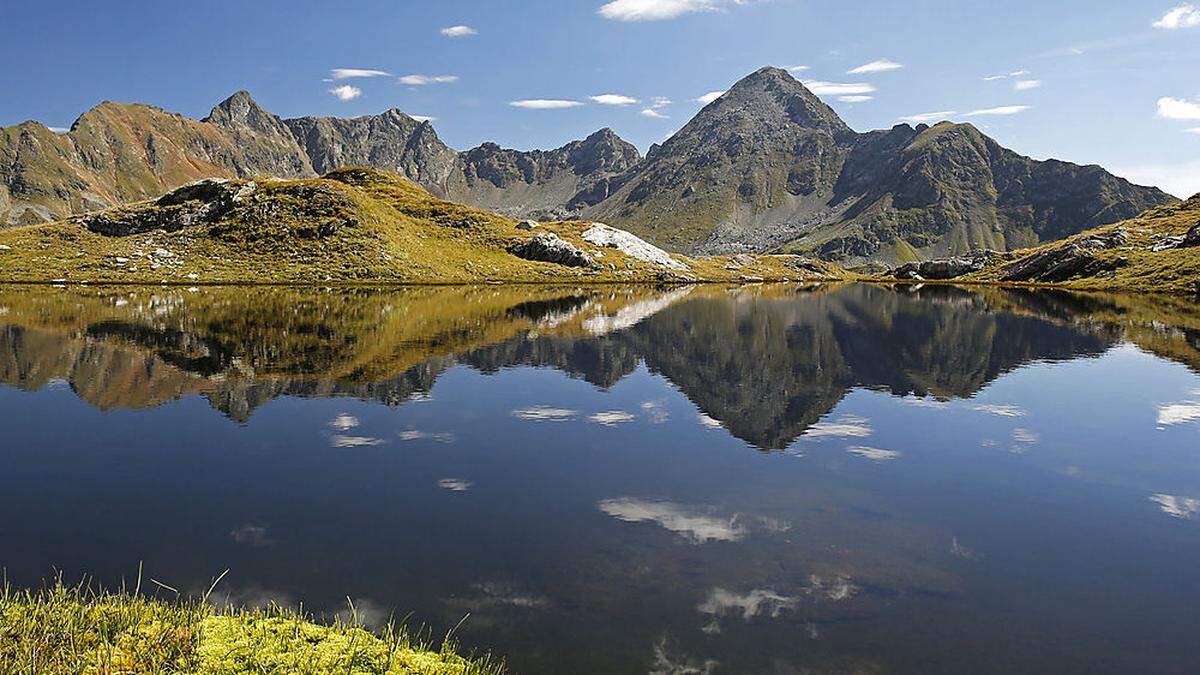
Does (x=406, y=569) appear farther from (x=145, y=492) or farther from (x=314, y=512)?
(x=145, y=492)

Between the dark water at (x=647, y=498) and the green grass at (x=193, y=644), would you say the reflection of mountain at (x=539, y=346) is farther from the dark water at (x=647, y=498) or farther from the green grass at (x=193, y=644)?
the green grass at (x=193, y=644)

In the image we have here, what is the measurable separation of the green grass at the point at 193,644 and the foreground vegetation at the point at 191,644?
0.02 meters

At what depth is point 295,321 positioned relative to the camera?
8106 cm

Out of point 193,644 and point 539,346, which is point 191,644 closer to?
point 193,644

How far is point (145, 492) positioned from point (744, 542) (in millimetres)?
21915

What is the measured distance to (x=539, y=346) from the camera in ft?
225

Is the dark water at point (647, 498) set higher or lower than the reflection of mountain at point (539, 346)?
lower

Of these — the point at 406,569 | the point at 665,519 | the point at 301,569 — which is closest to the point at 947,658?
the point at 665,519

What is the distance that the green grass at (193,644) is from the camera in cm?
1154

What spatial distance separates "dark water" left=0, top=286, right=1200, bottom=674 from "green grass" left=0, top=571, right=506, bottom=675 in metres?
1.88

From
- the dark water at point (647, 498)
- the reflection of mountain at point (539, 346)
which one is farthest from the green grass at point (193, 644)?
the reflection of mountain at point (539, 346)

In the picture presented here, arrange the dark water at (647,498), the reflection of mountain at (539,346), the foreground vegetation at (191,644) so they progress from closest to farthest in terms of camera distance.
→ the foreground vegetation at (191,644) < the dark water at (647,498) < the reflection of mountain at (539,346)

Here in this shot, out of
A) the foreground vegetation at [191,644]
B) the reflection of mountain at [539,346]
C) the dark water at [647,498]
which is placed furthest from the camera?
the reflection of mountain at [539,346]

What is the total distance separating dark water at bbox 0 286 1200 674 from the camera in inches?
616
